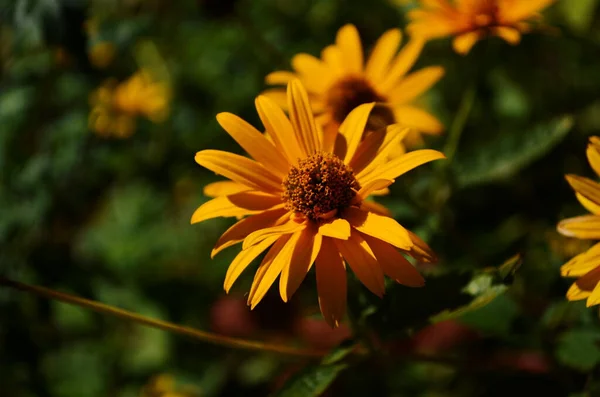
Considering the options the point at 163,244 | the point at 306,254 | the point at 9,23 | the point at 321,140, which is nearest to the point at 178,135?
the point at 163,244

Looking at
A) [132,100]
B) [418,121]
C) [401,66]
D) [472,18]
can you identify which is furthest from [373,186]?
[132,100]

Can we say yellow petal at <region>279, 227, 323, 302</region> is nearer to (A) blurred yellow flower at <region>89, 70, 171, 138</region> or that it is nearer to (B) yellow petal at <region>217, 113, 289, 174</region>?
(B) yellow petal at <region>217, 113, 289, 174</region>

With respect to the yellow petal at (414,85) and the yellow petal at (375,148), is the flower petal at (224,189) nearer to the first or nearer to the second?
the yellow petal at (375,148)

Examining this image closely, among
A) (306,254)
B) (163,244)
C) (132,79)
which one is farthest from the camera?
(132,79)

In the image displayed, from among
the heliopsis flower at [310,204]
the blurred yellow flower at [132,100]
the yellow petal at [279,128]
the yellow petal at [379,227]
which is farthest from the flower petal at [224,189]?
the blurred yellow flower at [132,100]

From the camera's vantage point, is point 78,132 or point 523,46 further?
point 523,46

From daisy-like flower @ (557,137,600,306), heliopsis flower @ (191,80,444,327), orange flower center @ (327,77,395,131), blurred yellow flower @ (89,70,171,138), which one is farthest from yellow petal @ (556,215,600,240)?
blurred yellow flower @ (89,70,171,138)

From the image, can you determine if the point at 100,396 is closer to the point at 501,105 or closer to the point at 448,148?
the point at 448,148

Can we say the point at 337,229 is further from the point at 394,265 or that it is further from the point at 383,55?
the point at 383,55
